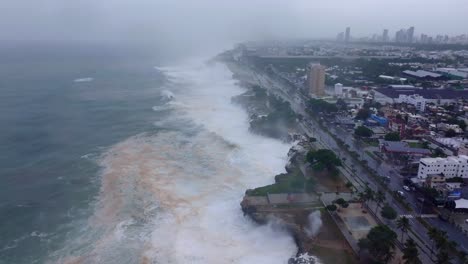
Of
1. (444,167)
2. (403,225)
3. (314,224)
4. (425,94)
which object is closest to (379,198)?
(403,225)

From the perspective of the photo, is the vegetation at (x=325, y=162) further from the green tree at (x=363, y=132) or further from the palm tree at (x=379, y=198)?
the green tree at (x=363, y=132)

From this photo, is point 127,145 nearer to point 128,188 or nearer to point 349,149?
point 128,188

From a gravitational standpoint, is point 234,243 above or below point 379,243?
below

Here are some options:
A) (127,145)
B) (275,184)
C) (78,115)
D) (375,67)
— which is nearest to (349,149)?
(275,184)

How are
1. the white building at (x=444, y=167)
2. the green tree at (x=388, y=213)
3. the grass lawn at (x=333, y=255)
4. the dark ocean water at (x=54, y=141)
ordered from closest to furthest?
the grass lawn at (x=333, y=255) → the green tree at (x=388, y=213) → the dark ocean water at (x=54, y=141) → the white building at (x=444, y=167)

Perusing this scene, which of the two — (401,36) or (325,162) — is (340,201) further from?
(401,36)

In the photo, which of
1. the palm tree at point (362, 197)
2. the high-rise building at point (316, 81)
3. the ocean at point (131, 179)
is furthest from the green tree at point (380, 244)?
the high-rise building at point (316, 81)
